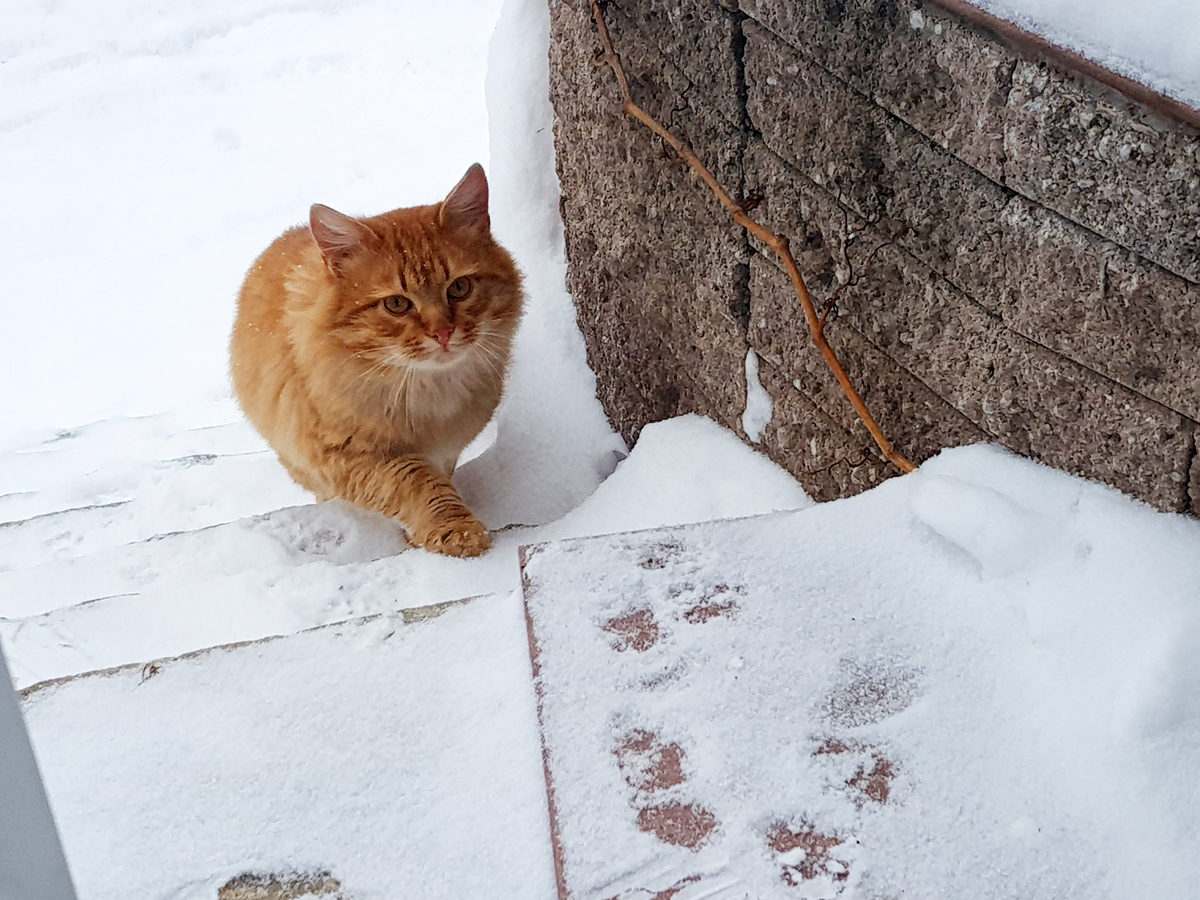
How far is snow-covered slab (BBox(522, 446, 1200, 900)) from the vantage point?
0.89 m

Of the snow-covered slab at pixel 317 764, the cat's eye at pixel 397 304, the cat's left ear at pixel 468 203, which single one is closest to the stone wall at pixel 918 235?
the cat's left ear at pixel 468 203

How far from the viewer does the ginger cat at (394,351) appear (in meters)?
2.19

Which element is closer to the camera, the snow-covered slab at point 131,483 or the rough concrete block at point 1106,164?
the rough concrete block at point 1106,164

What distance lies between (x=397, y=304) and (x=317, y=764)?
49.2 inches

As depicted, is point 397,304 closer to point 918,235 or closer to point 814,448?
point 814,448

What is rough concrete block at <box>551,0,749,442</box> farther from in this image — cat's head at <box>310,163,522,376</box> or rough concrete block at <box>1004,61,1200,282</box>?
rough concrete block at <box>1004,61,1200,282</box>

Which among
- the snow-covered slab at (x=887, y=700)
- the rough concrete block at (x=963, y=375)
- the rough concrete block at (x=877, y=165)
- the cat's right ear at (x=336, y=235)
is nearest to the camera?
the snow-covered slab at (x=887, y=700)

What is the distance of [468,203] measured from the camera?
2316 millimetres

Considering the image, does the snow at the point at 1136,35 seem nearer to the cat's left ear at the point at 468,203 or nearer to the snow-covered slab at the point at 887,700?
the snow-covered slab at the point at 887,700

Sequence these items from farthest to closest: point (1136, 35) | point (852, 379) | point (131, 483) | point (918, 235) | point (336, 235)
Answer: point (131, 483)
point (336, 235)
point (852, 379)
point (918, 235)
point (1136, 35)

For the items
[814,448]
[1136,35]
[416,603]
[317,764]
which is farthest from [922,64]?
[416,603]

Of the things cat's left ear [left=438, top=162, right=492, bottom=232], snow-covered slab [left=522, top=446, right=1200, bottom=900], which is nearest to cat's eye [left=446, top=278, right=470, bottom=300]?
cat's left ear [left=438, top=162, right=492, bottom=232]

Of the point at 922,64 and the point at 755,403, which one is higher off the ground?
the point at 922,64

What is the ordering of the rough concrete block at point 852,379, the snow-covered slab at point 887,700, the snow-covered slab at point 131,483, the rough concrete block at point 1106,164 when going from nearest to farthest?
the snow-covered slab at point 887,700 < the rough concrete block at point 1106,164 < the rough concrete block at point 852,379 < the snow-covered slab at point 131,483
